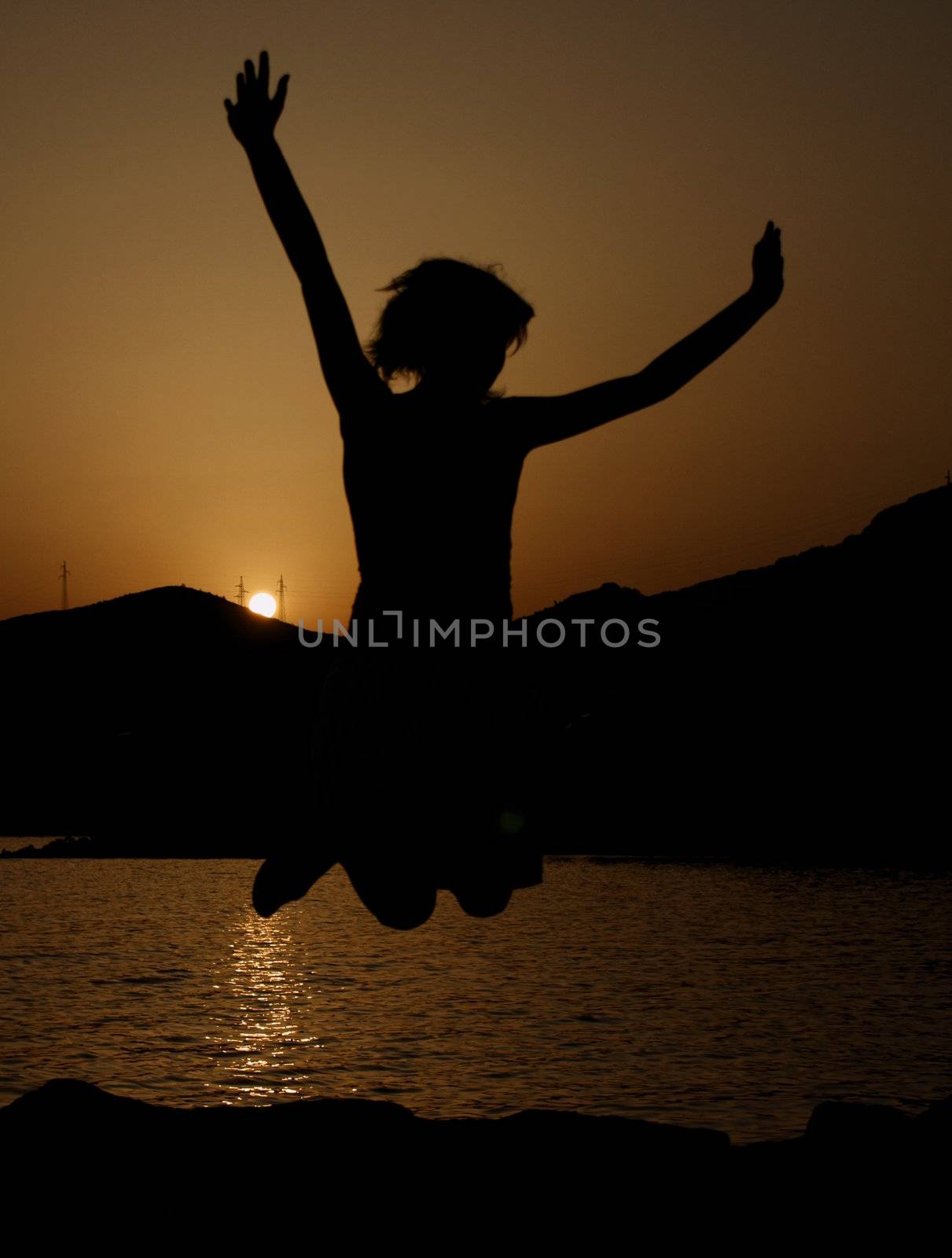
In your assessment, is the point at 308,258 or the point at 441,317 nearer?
the point at 308,258

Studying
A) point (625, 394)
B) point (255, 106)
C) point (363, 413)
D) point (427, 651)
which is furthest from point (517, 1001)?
point (255, 106)

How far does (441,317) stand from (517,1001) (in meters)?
82.8

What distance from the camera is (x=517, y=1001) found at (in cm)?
8344

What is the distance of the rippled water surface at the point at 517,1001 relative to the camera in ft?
188

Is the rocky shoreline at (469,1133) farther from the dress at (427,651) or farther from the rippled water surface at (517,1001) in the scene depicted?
the rippled water surface at (517,1001)

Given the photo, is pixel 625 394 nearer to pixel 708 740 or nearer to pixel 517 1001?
pixel 517 1001

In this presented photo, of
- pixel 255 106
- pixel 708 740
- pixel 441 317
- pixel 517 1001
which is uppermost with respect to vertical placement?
pixel 708 740

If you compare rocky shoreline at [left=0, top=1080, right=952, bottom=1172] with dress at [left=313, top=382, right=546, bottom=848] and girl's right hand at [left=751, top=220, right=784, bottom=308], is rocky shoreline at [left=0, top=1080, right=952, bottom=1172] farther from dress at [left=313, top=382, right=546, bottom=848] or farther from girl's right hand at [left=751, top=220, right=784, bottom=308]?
girl's right hand at [left=751, top=220, right=784, bottom=308]

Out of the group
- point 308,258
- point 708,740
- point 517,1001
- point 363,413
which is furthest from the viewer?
point 708,740

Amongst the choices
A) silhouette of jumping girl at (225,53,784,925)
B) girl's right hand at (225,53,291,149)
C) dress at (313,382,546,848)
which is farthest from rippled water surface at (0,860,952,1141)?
girl's right hand at (225,53,291,149)

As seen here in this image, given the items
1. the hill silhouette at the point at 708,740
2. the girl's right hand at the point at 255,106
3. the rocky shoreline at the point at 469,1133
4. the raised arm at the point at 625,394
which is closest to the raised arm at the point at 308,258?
the girl's right hand at the point at 255,106

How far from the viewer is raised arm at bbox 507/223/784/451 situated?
3.49 m

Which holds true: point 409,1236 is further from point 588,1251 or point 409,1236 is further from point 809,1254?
point 809,1254

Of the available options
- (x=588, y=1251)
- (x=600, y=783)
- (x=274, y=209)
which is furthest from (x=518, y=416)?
(x=600, y=783)
